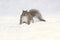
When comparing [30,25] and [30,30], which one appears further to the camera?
[30,25]

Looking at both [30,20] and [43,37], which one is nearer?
[43,37]

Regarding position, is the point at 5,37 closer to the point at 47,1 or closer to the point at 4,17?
the point at 4,17

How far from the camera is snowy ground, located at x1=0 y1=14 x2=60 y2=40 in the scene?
→ 2.48 metres

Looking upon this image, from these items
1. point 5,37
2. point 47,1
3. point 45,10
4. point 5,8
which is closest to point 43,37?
point 5,37

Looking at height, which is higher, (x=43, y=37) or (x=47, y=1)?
(x=47, y=1)

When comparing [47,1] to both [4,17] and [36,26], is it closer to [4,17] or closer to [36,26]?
[4,17]

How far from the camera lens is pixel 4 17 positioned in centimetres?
331

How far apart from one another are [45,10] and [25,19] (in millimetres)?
875

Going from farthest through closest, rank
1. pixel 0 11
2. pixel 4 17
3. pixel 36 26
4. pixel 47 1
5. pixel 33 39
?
pixel 47 1 → pixel 0 11 → pixel 4 17 → pixel 36 26 → pixel 33 39

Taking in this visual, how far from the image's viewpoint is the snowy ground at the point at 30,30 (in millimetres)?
2482

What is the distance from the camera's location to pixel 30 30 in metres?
2.71

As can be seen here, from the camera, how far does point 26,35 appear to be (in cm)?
255

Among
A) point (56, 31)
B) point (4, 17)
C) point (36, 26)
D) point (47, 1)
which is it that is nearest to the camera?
point (56, 31)

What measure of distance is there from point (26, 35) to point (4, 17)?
0.85 metres
